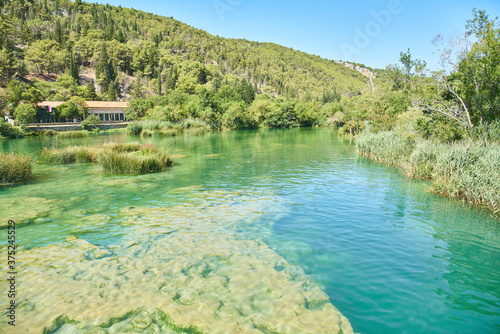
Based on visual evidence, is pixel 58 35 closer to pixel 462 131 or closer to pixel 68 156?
pixel 68 156

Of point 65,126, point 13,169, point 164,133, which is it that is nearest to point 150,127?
point 164,133

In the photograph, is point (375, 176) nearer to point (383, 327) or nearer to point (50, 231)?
point (383, 327)

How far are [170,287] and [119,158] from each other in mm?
16690

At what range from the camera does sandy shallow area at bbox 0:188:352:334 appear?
5359mm

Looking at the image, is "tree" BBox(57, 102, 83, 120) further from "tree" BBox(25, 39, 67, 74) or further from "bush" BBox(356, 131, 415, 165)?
"bush" BBox(356, 131, 415, 165)

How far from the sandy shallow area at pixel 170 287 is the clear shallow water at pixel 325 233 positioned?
0.09 m

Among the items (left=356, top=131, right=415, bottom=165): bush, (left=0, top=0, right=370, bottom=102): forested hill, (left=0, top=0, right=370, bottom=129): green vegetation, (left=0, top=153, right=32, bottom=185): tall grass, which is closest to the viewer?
(left=0, top=153, right=32, bottom=185): tall grass

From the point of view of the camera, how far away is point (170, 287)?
21.5 feet

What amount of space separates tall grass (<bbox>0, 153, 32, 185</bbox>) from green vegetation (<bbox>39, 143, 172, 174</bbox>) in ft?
14.0

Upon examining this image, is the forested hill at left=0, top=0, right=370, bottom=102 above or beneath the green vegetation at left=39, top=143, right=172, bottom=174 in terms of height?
above

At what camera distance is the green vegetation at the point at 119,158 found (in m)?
21.2

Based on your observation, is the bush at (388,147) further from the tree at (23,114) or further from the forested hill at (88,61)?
the forested hill at (88,61)

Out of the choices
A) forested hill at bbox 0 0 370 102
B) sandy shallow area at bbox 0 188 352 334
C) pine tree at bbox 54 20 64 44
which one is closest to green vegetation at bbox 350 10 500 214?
sandy shallow area at bbox 0 188 352 334

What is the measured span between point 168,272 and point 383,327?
4.64 metres
